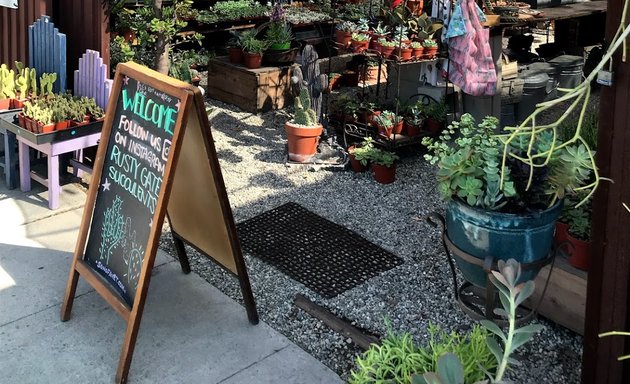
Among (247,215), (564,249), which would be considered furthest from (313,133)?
(564,249)

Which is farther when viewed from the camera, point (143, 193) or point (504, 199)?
point (143, 193)

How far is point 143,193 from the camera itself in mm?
3668

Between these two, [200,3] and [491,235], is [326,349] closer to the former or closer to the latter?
[491,235]

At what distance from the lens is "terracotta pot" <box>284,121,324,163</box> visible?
253 inches

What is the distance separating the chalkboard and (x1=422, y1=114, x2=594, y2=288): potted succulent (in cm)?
137

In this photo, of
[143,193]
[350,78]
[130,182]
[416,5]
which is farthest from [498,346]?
[350,78]

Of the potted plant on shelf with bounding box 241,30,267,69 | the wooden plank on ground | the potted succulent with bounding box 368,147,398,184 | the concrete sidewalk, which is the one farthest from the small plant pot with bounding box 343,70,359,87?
the wooden plank on ground

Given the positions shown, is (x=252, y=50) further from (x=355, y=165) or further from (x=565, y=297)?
(x=565, y=297)

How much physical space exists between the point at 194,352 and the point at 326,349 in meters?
0.68

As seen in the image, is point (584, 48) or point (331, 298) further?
point (584, 48)

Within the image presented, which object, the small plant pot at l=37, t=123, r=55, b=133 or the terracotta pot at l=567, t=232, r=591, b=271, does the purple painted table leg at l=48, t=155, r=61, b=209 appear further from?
the terracotta pot at l=567, t=232, r=591, b=271

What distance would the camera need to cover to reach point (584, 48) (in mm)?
10914

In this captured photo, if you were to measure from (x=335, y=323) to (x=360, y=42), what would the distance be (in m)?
3.19

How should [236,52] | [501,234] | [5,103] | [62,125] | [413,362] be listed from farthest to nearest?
1. [236,52]
2. [5,103]
3. [62,125]
4. [501,234]
5. [413,362]
